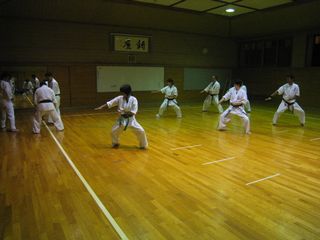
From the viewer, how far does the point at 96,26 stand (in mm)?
10656

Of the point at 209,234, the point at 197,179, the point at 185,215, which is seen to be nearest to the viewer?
the point at 209,234

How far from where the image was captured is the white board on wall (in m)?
11.1

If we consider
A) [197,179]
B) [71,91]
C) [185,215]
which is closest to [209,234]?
[185,215]

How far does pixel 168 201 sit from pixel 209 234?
28.7 inches

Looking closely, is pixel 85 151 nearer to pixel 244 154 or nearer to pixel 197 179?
pixel 197 179

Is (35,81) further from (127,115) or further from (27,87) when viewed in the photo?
(127,115)

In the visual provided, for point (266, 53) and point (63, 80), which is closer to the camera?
point (63, 80)

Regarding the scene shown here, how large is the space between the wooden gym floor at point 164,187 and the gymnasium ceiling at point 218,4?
16.9ft

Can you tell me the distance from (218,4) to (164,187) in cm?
795

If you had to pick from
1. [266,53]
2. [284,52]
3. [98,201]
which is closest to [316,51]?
[284,52]

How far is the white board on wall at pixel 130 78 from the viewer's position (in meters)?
11.1

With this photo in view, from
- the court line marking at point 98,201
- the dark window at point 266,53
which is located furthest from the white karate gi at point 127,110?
the dark window at point 266,53

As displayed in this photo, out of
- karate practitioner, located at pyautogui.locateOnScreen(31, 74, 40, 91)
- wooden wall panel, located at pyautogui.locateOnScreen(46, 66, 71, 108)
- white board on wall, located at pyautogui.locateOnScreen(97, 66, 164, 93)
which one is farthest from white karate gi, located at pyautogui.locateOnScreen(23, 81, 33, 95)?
white board on wall, located at pyautogui.locateOnScreen(97, 66, 164, 93)

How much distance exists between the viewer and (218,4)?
9438 millimetres
